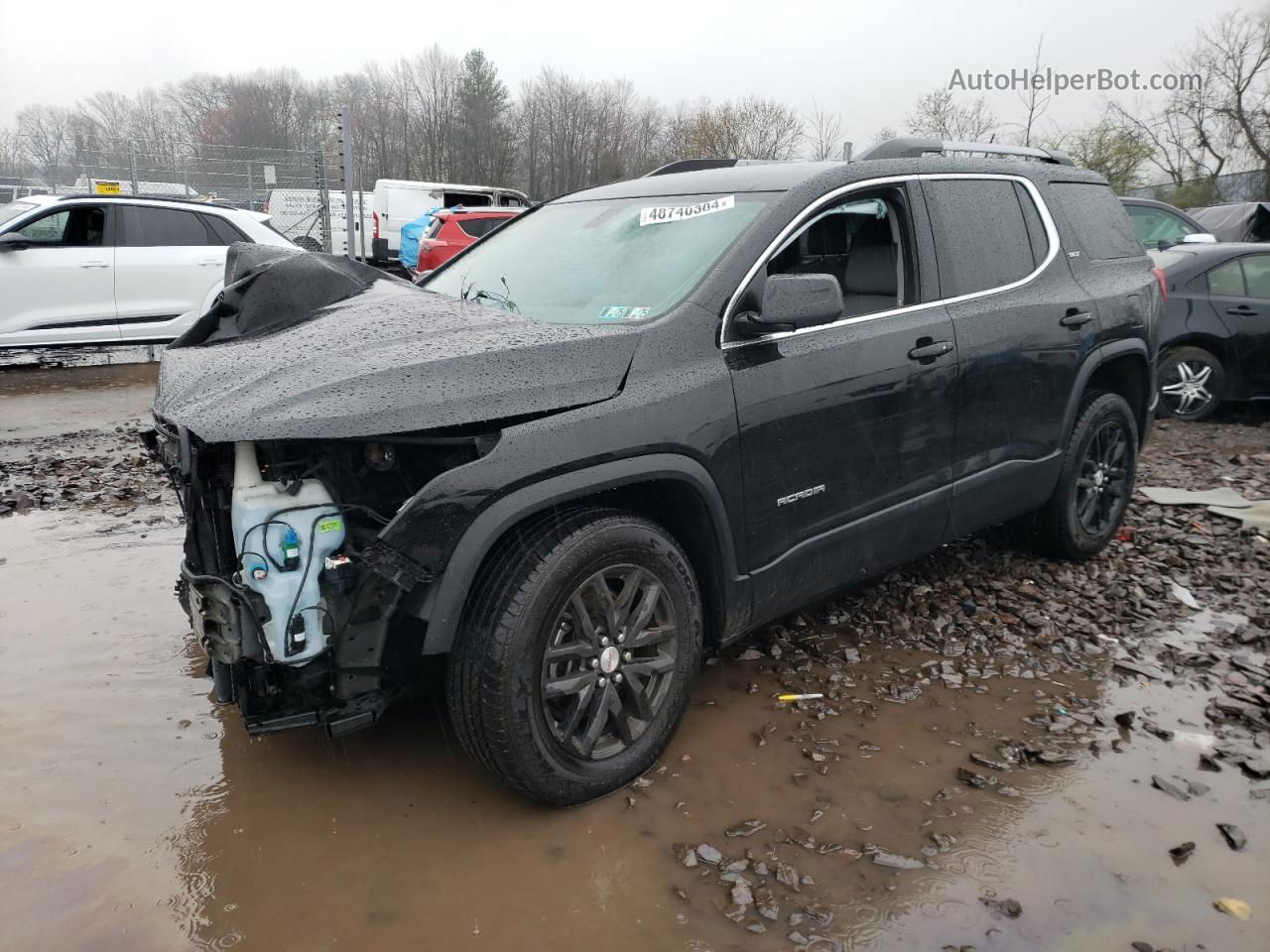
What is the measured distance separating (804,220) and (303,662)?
7.20ft

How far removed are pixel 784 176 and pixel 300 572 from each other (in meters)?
2.21

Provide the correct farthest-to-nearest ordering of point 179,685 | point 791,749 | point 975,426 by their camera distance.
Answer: point 975,426 → point 179,685 → point 791,749

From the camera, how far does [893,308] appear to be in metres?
3.69

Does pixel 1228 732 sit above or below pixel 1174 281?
below

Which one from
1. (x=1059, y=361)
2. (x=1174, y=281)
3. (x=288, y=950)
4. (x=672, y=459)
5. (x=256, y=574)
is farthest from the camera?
(x=1174, y=281)

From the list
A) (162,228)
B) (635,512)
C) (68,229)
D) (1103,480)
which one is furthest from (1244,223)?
(68,229)

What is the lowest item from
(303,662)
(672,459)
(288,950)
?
(288,950)

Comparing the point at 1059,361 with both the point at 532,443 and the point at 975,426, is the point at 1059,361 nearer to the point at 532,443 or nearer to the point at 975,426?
the point at 975,426

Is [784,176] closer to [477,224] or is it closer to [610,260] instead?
[610,260]

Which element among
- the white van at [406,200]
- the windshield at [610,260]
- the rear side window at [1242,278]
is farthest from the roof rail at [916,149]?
the white van at [406,200]

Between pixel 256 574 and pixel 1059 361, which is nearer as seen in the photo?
pixel 256 574

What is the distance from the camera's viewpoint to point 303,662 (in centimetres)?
253

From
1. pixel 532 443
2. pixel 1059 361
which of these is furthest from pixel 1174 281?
pixel 532 443

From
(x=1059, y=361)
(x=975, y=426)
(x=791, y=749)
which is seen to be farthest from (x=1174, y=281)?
(x=791, y=749)
